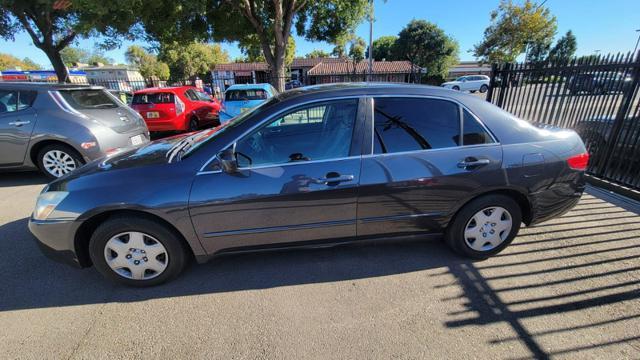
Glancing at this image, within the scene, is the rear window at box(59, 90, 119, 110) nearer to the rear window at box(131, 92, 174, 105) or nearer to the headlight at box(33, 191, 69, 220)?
the rear window at box(131, 92, 174, 105)

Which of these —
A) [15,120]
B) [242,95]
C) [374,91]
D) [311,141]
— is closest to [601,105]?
[374,91]

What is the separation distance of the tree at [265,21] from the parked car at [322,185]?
9.90 m

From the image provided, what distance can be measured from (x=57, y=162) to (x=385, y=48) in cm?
5017

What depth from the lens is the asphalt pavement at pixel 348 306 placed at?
201cm

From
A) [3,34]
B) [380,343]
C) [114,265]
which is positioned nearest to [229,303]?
[114,265]

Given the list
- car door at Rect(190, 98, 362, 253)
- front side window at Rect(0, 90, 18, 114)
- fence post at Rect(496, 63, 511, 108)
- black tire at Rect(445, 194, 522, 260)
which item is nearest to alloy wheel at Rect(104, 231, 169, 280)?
car door at Rect(190, 98, 362, 253)

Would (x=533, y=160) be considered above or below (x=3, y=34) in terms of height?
below

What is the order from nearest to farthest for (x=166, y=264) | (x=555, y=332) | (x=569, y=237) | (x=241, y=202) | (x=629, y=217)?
1. (x=555, y=332)
2. (x=241, y=202)
3. (x=166, y=264)
4. (x=569, y=237)
5. (x=629, y=217)

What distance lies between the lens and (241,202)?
233cm

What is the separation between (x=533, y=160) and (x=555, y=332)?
1384mm

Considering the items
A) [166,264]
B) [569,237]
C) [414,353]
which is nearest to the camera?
[414,353]

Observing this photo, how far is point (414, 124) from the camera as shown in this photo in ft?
8.43

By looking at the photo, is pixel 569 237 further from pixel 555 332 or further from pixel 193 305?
pixel 193 305

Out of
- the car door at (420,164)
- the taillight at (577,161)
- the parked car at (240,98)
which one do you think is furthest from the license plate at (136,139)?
the taillight at (577,161)
